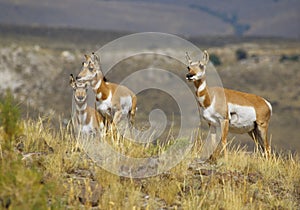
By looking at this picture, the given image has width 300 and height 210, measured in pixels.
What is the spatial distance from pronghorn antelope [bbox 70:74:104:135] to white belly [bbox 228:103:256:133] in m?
3.68

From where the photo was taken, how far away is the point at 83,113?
15.7m

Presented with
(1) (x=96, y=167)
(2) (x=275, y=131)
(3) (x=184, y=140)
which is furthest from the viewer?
(2) (x=275, y=131)

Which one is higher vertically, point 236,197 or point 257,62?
point 257,62

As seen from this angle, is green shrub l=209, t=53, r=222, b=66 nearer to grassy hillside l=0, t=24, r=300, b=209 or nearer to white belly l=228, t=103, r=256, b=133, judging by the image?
white belly l=228, t=103, r=256, b=133

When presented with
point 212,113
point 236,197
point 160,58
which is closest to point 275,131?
point 160,58

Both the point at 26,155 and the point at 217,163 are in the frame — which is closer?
the point at 26,155

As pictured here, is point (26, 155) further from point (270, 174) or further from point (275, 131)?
point (275, 131)

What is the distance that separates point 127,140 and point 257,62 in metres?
79.0

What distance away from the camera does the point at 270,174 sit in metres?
9.66

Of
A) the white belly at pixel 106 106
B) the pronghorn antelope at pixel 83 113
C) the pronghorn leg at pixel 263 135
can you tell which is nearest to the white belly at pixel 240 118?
the pronghorn leg at pixel 263 135

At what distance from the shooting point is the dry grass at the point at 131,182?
7.00 metres

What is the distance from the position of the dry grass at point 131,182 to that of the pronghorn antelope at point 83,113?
4806mm

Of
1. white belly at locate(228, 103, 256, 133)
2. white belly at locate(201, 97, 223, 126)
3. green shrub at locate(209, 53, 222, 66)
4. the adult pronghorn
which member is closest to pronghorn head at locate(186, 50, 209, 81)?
the adult pronghorn

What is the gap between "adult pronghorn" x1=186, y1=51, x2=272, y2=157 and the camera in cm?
1195
